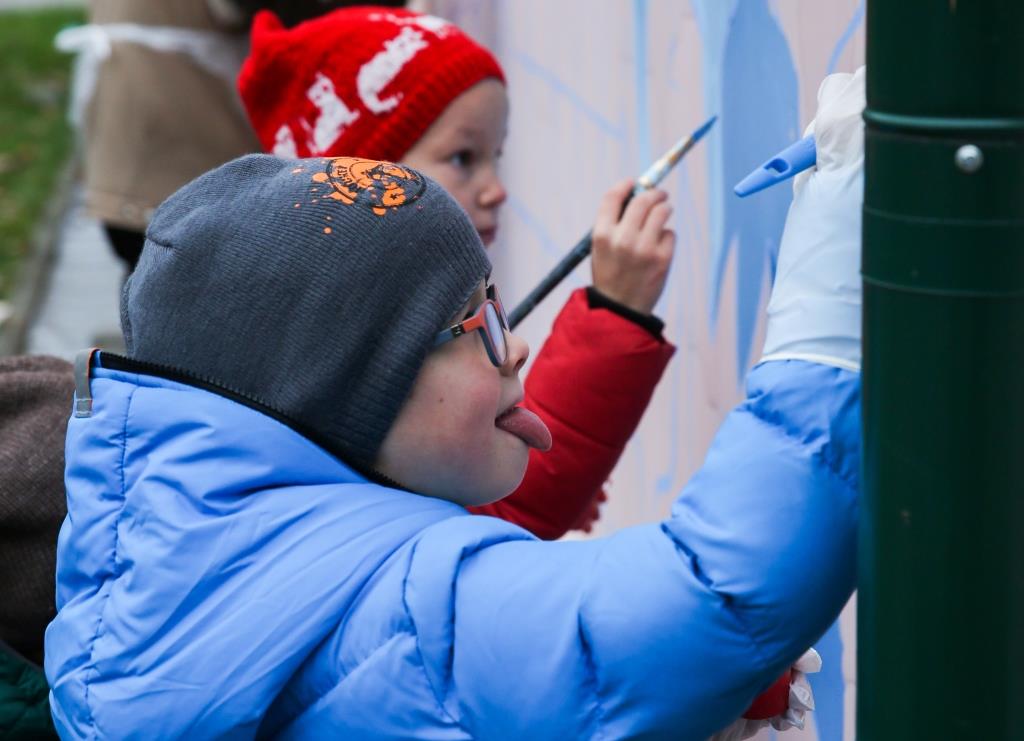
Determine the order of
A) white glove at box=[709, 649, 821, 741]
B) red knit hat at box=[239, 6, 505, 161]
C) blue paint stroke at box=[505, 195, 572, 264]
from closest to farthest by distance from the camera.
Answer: white glove at box=[709, 649, 821, 741] < red knit hat at box=[239, 6, 505, 161] < blue paint stroke at box=[505, 195, 572, 264]

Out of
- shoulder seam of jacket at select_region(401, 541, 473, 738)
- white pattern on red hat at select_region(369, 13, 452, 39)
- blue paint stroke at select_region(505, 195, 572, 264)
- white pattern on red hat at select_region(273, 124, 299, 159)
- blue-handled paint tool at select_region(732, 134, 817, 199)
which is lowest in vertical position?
blue paint stroke at select_region(505, 195, 572, 264)

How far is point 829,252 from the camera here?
1.19 m

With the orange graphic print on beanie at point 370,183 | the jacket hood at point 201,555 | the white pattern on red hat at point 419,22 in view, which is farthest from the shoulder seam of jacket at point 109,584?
the white pattern on red hat at point 419,22

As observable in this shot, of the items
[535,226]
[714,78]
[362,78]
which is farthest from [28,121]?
[714,78]

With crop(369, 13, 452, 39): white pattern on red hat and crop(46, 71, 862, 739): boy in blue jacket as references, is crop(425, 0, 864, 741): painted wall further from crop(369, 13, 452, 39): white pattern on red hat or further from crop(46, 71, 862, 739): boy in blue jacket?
crop(46, 71, 862, 739): boy in blue jacket

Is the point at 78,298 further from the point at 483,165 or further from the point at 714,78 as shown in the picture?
the point at 714,78

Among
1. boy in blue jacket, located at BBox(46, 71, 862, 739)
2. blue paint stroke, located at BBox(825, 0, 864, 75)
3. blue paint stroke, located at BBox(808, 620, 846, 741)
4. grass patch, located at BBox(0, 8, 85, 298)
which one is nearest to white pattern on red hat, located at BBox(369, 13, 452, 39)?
blue paint stroke, located at BBox(825, 0, 864, 75)

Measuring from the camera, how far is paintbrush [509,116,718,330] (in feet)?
6.86

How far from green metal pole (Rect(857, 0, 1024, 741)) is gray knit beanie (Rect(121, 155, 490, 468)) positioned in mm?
525

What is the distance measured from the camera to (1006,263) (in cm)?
96

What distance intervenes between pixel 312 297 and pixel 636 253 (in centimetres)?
71

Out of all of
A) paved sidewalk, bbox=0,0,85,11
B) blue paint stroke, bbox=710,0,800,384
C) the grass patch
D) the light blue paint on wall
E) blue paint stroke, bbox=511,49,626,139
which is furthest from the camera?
paved sidewalk, bbox=0,0,85,11

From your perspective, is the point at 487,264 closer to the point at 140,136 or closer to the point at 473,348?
the point at 473,348

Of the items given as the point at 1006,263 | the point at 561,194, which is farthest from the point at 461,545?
the point at 561,194
